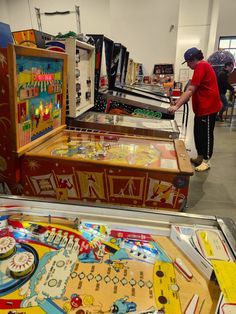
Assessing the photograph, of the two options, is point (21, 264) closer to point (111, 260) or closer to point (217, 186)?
Answer: point (111, 260)

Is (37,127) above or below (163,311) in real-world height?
above

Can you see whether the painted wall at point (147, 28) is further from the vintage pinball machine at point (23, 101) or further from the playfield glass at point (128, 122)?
the vintage pinball machine at point (23, 101)

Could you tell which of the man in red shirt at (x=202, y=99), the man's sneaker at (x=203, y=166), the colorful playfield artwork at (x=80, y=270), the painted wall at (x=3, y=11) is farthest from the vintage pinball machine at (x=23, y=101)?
the painted wall at (x=3, y=11)

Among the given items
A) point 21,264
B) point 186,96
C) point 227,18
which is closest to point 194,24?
point 186,96

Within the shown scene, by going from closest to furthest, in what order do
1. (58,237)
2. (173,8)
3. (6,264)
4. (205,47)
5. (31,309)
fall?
(31,309) < (6,264) < (58,237) < (205,47) < (173,8)

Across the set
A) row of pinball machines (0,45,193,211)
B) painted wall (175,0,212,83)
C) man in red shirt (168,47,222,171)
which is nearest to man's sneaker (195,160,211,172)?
man in red shirt (168,47,222,171)

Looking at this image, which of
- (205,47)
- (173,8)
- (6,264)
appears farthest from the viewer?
(173,8)

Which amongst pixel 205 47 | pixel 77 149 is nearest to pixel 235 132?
pixel 205 47

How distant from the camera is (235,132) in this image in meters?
5.52

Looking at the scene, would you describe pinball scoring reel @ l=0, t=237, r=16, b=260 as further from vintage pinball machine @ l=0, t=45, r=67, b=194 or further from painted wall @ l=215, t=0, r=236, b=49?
painted wall @ l=215, t=0, r=236, b=49

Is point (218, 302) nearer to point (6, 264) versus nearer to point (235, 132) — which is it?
point (6, 264)

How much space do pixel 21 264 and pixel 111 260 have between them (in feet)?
0.85

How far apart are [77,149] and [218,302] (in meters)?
1.15

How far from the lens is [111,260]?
76cm
